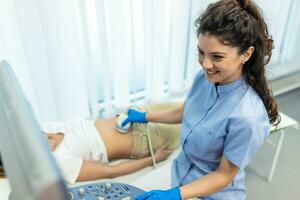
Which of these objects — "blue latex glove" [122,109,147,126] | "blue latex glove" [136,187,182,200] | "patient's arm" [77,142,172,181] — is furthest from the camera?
"blue latex glove" [122,109,147,126]

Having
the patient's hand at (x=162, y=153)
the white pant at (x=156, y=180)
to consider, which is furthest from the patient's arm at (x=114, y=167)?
the white pant at (x=156, y=180)

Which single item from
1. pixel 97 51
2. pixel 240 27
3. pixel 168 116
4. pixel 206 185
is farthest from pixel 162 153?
pixel 240 27

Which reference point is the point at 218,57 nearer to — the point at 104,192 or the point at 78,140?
the point at 104,192

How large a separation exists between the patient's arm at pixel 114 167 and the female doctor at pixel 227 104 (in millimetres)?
383

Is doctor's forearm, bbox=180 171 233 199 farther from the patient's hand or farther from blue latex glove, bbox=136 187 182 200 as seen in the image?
the patient's hand

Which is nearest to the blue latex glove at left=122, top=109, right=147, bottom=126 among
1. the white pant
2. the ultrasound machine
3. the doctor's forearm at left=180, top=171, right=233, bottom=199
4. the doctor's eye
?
the white pant

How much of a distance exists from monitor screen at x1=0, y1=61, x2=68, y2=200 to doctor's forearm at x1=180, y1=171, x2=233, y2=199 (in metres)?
0.80

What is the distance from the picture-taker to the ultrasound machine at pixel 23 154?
1.26 ft

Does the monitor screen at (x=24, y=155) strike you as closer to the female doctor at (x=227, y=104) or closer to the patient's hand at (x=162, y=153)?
the female doctor at (x=227, y=104)

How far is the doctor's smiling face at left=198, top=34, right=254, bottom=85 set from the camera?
109 cm

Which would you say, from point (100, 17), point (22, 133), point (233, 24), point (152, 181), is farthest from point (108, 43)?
point (22, 133)

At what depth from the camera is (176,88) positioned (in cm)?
233

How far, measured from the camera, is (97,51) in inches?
74.0

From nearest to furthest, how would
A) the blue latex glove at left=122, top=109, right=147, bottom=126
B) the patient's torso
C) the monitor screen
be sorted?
the monitor screen → the patient's torso → the blue latex glove at left=122, top=109, right=147, bottom=126
